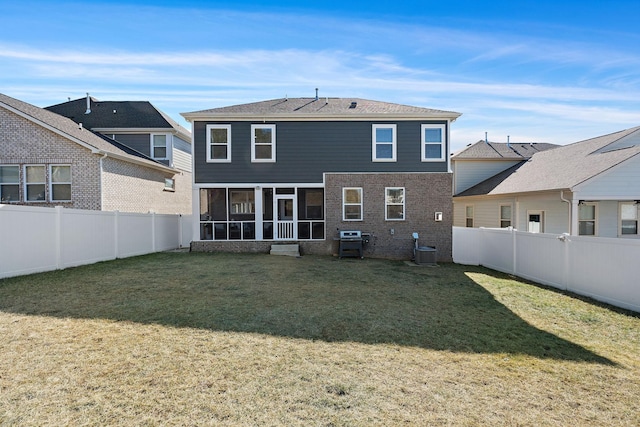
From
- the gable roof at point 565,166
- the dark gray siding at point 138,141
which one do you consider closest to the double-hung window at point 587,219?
the gable roof at point 565,166

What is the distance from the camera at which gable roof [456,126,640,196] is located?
1339 cm

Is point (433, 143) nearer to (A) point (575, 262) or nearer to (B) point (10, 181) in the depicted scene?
(A) point (575, 262)

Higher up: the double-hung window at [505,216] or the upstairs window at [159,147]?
the upstairs window at [159,147]

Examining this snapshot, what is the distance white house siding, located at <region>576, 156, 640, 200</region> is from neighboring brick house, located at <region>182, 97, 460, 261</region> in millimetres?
4974

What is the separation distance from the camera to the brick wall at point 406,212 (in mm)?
14281

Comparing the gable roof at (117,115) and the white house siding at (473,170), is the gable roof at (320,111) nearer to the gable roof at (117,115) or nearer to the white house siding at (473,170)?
the gable roof at (117,115)

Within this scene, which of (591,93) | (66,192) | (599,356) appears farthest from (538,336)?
(591,93)

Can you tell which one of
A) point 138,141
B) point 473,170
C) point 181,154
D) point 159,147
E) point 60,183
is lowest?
point 60,183

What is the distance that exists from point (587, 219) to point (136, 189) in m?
19.7

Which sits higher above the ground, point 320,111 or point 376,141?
point 320,111

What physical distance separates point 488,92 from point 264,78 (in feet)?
34.8

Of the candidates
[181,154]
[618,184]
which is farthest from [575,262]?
[181,154]

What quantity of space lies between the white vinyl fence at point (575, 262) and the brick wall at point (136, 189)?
48.1 ft

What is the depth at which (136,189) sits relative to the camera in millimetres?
15953
